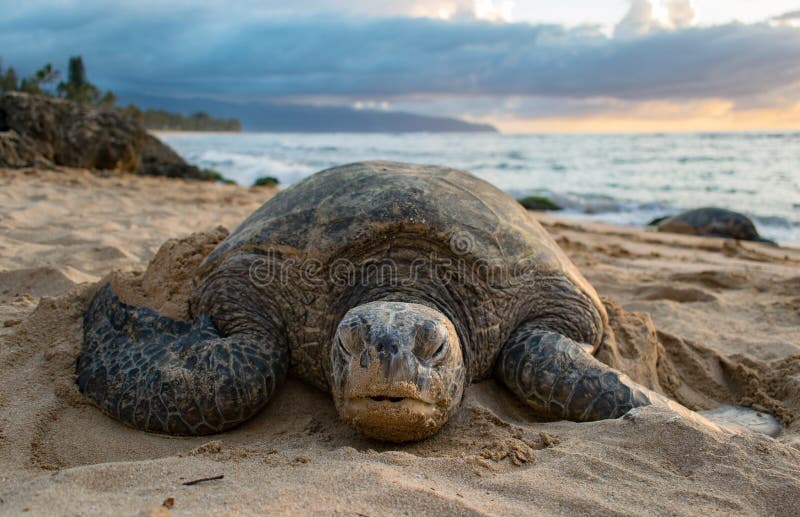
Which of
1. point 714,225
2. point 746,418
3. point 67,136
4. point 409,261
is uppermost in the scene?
point 67,136

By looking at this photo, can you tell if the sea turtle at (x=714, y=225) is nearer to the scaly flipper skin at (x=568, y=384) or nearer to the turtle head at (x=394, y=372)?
the scaly flipper skin at (x=568, y=384)

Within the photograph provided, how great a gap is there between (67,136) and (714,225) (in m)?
12.4

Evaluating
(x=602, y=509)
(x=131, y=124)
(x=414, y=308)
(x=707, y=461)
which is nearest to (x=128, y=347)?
(x=414, y=308)

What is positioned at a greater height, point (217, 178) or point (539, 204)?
point (217, 178)

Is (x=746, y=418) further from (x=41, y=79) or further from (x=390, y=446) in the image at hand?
(x=41, y=79)

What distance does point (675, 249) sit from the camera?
8.66 meters

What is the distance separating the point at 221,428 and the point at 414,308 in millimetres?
1017

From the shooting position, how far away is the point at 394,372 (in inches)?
84.7

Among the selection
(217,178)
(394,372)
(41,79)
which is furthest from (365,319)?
(41,79)

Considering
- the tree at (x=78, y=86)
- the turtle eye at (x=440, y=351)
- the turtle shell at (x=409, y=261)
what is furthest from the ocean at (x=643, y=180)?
the tree at (x=78, y=86)

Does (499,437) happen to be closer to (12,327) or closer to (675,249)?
(12,327)

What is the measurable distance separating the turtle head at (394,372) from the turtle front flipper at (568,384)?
1.68 feet

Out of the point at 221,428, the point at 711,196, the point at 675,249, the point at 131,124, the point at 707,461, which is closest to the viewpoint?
the point at 707,461

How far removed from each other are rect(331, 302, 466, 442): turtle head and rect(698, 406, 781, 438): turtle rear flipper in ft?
5.34
